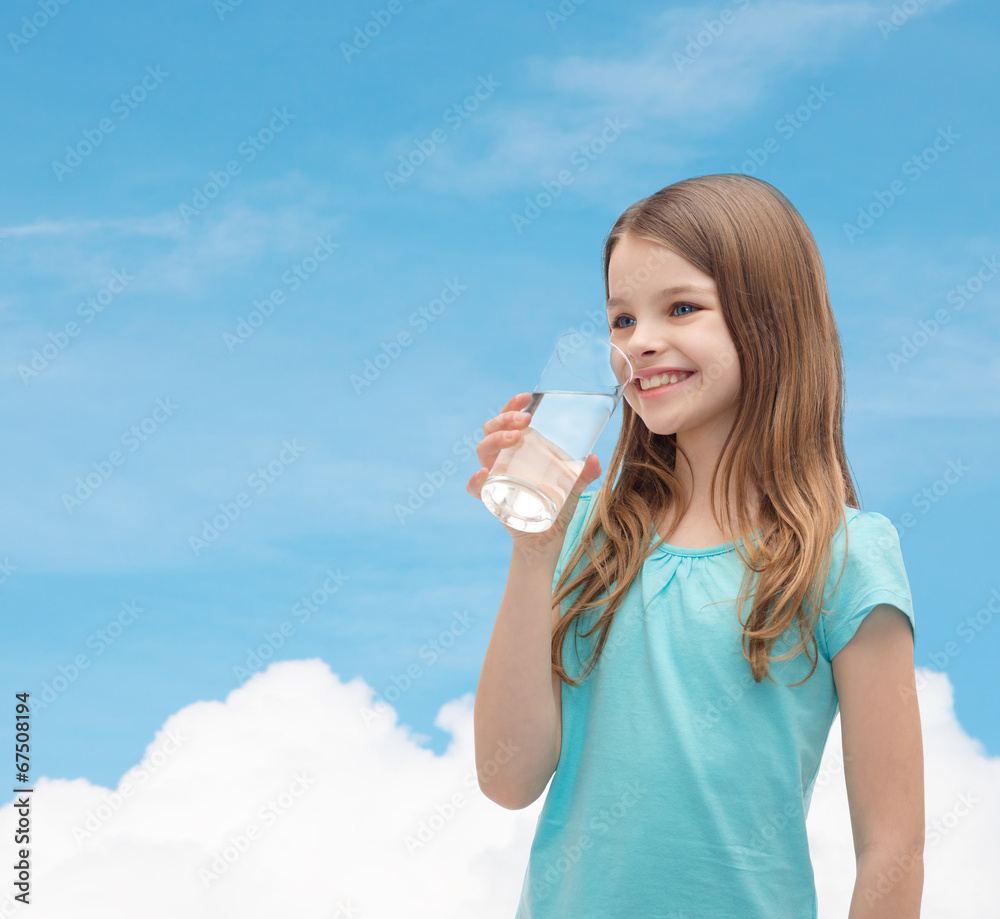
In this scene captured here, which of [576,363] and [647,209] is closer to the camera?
[576,363]

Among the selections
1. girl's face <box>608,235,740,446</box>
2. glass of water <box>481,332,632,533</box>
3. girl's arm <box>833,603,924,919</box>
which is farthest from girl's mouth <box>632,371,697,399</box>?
girl's arm <box>833,603,924,919</box>

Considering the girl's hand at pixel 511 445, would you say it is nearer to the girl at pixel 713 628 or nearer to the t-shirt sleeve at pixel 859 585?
the girl at pixel 713 628

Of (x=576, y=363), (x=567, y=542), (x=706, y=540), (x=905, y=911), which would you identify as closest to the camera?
(x=905, y=911)

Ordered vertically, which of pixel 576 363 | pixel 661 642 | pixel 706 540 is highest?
pixel 576 363

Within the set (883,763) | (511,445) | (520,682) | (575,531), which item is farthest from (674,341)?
(883,763)

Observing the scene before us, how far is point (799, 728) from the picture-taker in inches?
79.6

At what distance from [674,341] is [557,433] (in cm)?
33

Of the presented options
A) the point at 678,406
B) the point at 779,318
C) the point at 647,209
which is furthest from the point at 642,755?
the point at 647,209

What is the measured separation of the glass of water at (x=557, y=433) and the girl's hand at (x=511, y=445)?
0.07ft

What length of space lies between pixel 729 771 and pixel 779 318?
0.95 meters

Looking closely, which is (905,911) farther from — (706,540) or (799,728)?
(706,540)

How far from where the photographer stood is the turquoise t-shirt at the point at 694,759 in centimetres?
195

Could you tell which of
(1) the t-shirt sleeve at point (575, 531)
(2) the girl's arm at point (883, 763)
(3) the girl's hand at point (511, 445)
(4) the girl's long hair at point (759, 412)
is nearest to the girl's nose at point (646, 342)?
(4) the girl's long hair at point (759, 412)

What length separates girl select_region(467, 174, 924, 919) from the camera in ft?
6.47
